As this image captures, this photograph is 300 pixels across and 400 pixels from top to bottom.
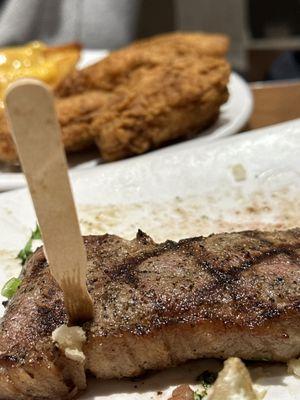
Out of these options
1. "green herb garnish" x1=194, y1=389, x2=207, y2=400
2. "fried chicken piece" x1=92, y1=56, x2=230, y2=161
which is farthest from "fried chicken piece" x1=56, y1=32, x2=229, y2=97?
"green herb garnish" x1=194, y1=389, x2=207, y2=400

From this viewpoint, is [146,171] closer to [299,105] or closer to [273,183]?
[273,183]

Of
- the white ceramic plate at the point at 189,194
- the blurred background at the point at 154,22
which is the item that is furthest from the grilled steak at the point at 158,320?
the blurred background at the point at 154,22

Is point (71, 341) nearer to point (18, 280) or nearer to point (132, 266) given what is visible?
point (132, 266)

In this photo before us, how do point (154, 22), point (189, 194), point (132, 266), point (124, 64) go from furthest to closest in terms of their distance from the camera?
point (154, 22), point (124, 64), point (189, 194), point (132, 266)

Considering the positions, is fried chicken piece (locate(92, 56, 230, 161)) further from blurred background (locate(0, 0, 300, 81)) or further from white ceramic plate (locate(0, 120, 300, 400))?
blurred background (locate(0, 0, 300, 81))

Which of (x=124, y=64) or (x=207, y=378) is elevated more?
(x=124, y=64)

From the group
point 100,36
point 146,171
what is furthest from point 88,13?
point 146,171

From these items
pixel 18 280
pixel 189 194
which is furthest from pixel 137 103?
pixel 18 280
